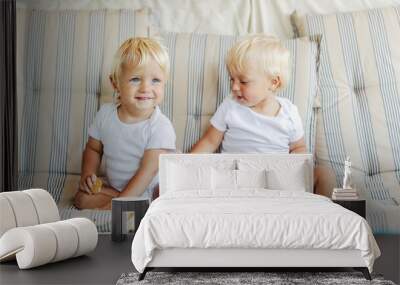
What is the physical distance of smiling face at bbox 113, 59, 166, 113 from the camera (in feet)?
20.3

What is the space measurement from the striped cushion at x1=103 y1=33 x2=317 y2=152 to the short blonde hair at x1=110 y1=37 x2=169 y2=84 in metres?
0.07

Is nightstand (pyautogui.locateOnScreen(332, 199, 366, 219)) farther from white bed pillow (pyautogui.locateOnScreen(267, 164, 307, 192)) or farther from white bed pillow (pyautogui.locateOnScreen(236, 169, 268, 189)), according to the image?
white bed pillow (pyautogui.locateOnScreen(236, 169, 268, 189))

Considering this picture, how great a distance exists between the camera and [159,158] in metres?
6.04

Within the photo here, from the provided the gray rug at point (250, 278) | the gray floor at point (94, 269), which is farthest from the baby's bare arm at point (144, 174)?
the gray rug at point (250, 278)

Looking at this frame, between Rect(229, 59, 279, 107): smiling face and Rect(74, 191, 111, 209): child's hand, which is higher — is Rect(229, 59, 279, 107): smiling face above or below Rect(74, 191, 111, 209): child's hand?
above

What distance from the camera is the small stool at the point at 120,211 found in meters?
5.70

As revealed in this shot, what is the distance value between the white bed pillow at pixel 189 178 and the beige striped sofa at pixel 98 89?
46 centimetres

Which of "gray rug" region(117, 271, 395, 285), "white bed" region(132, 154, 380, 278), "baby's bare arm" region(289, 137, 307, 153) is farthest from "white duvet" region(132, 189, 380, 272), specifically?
"baby's bare arm" region(289, 137, 307, 153)

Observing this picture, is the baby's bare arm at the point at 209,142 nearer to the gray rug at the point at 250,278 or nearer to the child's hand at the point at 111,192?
the child's hand at the point at 111,192

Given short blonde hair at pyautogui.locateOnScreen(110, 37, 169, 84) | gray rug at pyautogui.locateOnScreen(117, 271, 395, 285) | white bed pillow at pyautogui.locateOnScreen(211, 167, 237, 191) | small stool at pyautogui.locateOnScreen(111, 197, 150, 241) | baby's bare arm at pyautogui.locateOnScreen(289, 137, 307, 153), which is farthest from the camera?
short blonde hair at pyautogui.locateOnScreen(110, 37, 169, 84)

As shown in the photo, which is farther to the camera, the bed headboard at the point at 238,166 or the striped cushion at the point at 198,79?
the striped cushion at the point at 198,79

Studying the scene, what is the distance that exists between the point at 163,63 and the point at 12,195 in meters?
1.88

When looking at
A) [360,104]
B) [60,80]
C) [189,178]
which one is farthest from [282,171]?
[60,80]

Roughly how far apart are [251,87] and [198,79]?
0.44 meters
